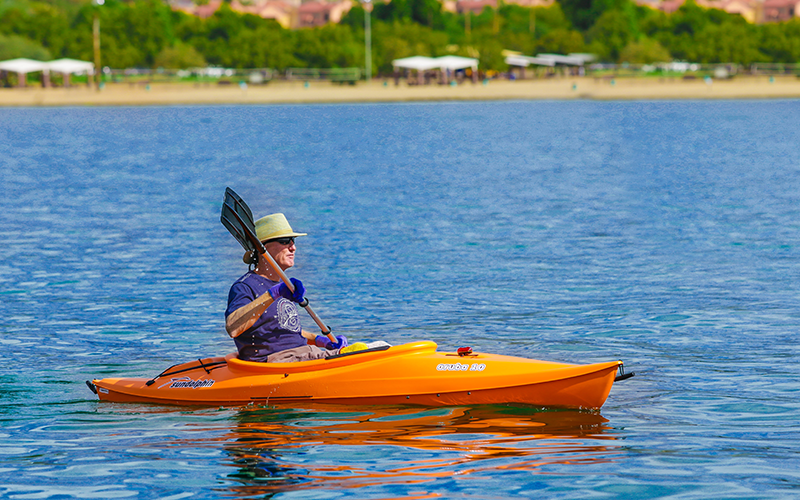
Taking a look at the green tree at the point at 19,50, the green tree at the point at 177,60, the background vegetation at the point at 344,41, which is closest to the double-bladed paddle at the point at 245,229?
the background vegetation at the point at 344,41

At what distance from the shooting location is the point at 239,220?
7.96m

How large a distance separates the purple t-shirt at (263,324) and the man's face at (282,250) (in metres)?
0.18

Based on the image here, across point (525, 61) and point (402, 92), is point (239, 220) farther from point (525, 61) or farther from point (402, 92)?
point (525, 61)

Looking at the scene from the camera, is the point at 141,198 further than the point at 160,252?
Yes

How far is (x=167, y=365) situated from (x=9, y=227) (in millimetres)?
11517

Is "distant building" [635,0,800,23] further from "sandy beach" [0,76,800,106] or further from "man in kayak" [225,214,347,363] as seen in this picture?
"man in kayak" [225,214,347,363]

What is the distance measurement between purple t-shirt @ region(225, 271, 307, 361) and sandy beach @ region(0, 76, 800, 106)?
64.0 metres

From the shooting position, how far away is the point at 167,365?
999cm

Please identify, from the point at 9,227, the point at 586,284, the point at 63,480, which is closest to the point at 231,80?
the point at 9,227

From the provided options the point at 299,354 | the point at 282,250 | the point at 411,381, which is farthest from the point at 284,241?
the point at 411,381

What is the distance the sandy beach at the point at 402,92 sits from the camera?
71312 mm

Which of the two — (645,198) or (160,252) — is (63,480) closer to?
(160,252)

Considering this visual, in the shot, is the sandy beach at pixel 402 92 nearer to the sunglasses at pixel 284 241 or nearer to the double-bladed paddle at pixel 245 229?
the double-bladed paddle at pixel 245 229

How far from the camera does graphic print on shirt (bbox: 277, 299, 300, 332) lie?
25.5 ft
